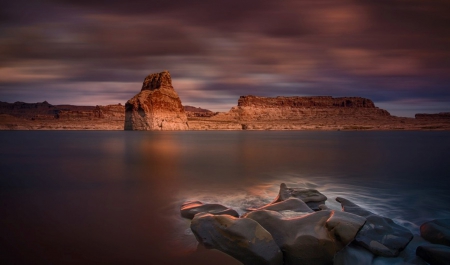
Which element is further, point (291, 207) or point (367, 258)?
point (291, 207)

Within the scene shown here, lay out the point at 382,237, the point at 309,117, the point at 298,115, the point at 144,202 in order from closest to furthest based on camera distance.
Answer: the point at 382,237 < the point at 144,202 < the point at 309,117 < the point at 298,115

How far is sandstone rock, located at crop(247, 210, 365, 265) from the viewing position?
467cm

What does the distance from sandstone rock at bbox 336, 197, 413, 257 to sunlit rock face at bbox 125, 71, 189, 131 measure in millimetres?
97535

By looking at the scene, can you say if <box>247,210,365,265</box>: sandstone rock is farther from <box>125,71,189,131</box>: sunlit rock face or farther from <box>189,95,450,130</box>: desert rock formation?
<box>189,95,450,130</box>: desert rock formation

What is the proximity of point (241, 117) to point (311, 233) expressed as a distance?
535 feet

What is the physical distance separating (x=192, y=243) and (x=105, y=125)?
17429 cm

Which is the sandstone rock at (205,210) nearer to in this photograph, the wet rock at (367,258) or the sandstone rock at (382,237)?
the wet rock at (367,258)

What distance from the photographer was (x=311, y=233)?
4.87 m

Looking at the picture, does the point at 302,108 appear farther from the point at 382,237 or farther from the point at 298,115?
the point at 382,237

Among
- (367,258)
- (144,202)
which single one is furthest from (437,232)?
(144,202)

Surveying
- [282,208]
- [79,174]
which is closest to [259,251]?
[282,208]

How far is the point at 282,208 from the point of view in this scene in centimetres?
668

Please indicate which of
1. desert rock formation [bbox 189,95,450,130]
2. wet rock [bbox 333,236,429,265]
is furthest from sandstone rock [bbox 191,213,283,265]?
desert rock formation [bbox 189,95,450,130]

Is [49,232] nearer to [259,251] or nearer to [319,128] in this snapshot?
[259,251]
